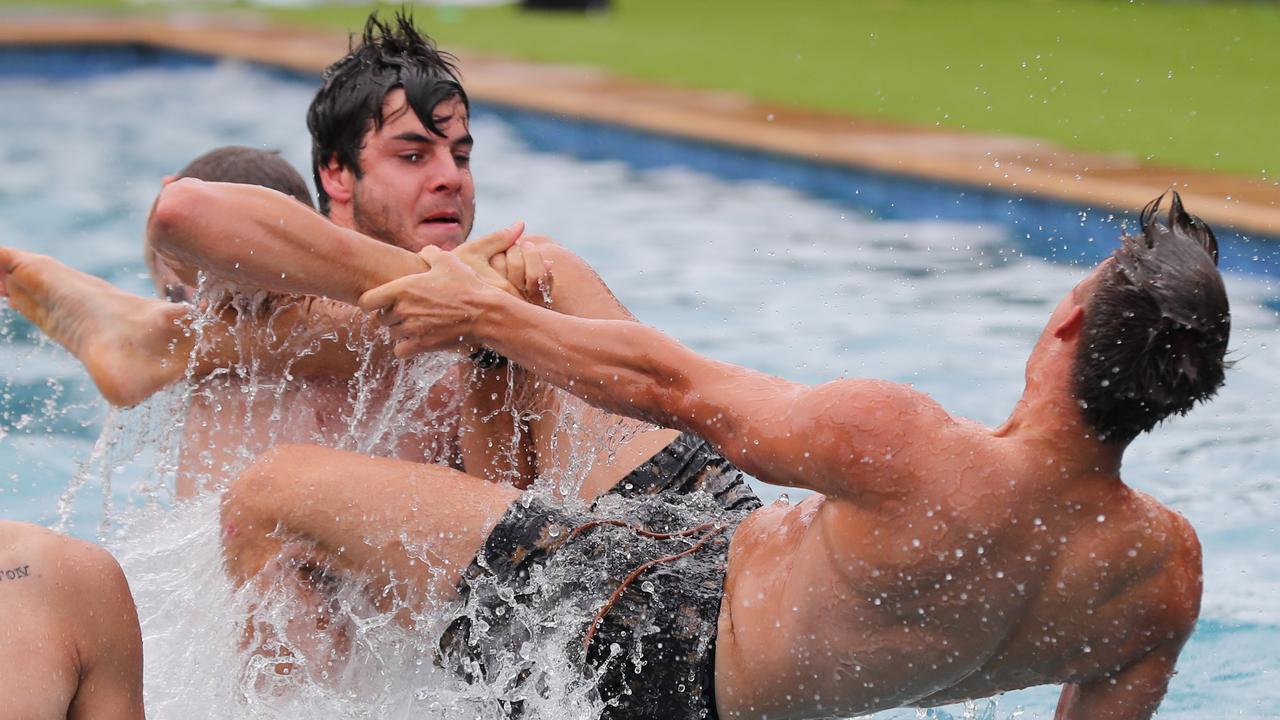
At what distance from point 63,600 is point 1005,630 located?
152 centimetres

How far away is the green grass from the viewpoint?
9.08m

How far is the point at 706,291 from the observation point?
7797mm

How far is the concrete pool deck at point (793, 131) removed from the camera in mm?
7277

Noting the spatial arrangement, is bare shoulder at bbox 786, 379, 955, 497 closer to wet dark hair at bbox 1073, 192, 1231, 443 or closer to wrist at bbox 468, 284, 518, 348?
wet dark hair at bbox 1073, 192, 1231, 443

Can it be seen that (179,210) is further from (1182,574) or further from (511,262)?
(1182,574)

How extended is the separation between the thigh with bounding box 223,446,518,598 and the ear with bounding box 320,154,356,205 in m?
0.99

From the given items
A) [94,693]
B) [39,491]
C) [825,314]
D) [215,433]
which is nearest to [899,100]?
[825,314]

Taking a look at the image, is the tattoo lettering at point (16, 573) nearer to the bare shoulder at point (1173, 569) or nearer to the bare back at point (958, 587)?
the bare back at point (958, 587)

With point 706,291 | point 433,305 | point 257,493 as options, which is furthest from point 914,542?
point 706,291

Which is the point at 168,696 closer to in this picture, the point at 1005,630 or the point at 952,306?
the point at 1005,630

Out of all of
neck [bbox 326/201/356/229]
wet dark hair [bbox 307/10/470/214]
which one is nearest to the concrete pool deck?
wet dark hair [bbox 307/10/470/214]

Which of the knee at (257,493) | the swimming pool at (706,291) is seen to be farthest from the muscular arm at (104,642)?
the swimming pool at (706,291)

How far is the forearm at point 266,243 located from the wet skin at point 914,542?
0.37 metres

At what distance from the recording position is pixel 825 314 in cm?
745
